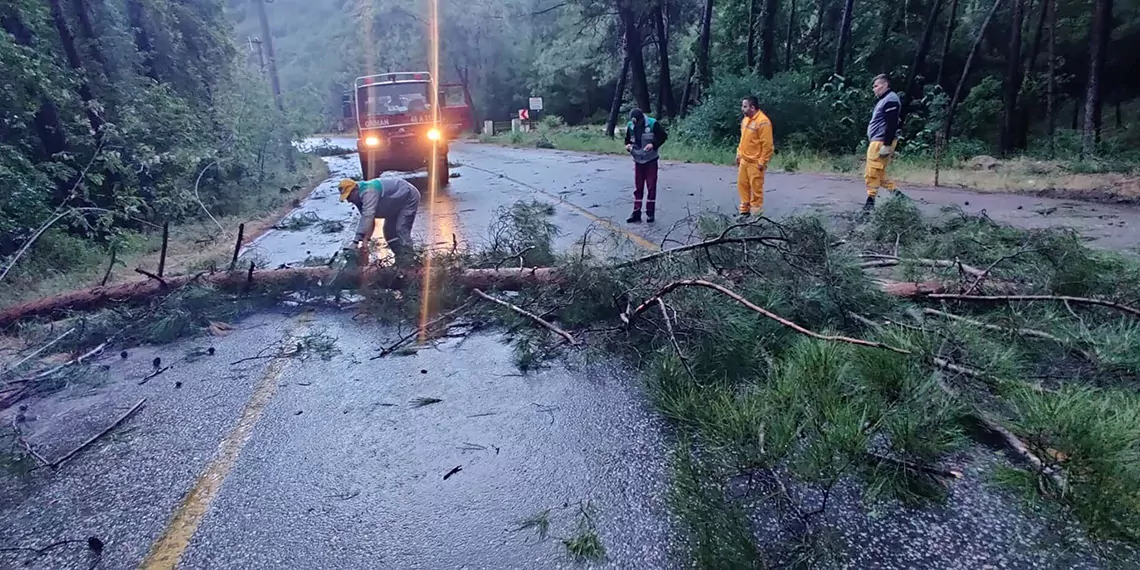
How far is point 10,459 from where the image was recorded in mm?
3492

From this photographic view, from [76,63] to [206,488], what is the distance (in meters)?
9.99

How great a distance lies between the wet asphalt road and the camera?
2.63 metres

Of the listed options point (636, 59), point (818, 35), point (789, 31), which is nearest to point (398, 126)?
point (636, 59)

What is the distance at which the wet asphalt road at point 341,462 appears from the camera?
2.63 m

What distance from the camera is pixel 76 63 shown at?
32.6ft

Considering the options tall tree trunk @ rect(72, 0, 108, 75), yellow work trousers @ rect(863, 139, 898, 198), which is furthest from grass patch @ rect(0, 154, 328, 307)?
yellow work trousers @ rect(863, 139, 898, 198)

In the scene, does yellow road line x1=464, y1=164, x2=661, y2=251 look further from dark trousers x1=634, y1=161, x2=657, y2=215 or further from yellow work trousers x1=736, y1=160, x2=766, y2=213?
yellow work trousers x1=736, y1=160, x2=766, y2=213

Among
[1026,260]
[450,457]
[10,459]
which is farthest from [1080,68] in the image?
[10,459]

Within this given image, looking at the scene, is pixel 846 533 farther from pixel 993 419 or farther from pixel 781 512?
pixel 993 419

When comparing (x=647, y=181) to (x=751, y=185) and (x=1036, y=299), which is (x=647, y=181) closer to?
(x=751, y=185)

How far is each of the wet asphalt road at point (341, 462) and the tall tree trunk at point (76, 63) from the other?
680 centimetres

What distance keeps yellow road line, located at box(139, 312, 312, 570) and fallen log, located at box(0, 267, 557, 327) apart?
1531 millimetres

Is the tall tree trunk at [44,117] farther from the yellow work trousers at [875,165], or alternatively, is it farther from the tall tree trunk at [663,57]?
the tall tree trunk at [663,57]

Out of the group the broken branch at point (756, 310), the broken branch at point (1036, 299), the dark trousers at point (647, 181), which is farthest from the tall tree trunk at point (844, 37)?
the broken branch at point (756, 310)
